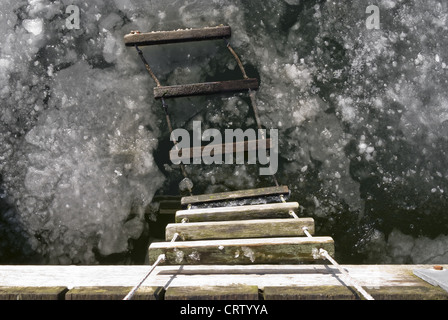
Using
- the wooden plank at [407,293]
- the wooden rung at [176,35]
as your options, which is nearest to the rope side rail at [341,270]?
the wooden plank at [407,293]

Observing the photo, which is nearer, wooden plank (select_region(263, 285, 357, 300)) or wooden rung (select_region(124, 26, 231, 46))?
wooden plank (select_region(263, 285, 357, 300))

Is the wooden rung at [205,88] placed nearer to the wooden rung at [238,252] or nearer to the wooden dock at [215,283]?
the wooden rung at [238,252]

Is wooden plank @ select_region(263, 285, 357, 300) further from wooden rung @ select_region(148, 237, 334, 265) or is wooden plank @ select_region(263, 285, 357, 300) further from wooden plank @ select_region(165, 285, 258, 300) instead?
wooden rung @ select_region(148, 237, 334, 265)

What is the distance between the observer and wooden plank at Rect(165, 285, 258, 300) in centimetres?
186

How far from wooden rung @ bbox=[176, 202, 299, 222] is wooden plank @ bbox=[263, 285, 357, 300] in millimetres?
1220

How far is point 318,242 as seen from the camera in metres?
2.42

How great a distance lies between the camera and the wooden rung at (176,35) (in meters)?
3.90

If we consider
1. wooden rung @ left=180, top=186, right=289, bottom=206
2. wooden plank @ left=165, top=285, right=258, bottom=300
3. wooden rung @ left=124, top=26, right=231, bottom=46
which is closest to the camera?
wooden plank @ left=165, top=285, right=258, bottom=300

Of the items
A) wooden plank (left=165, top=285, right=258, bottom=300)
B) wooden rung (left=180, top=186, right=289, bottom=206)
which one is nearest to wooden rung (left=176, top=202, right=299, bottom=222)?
wooden rung (left=180, top=186, right=289, bottom=206)

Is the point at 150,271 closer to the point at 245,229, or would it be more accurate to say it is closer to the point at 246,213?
the point at 245,229

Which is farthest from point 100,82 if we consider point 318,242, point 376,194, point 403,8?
point 403,8

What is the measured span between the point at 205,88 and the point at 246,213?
1.69 meters

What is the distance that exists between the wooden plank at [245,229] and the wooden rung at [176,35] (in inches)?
93.3

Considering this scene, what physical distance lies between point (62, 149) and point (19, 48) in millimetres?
1464
